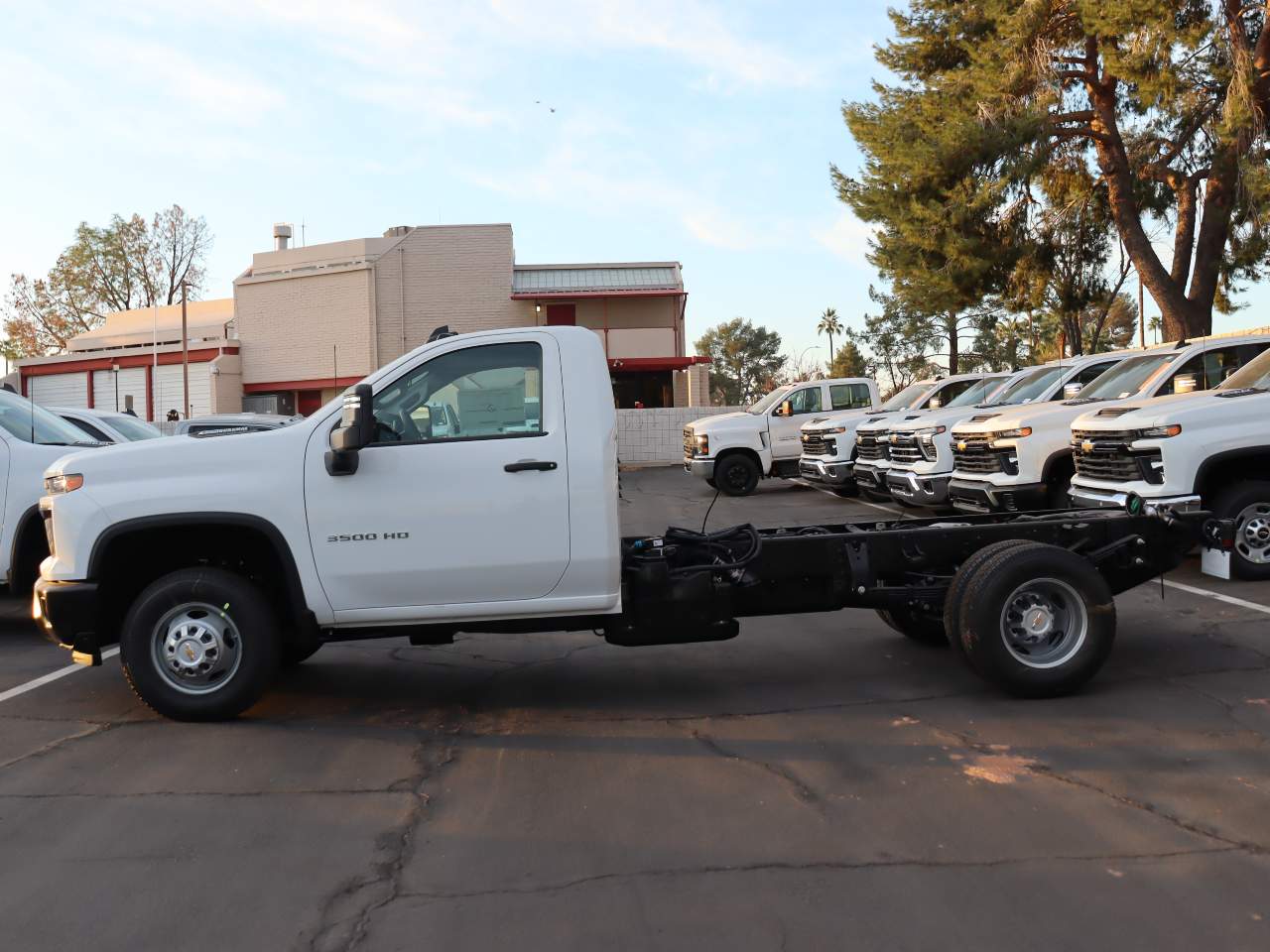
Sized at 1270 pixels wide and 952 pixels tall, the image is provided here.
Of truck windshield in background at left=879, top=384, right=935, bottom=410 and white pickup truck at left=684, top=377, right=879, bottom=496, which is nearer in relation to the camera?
truck windshield in background at left=879, top=384, right=935, bottom=410

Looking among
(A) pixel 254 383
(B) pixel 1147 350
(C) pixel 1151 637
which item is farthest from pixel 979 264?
(A) pixel 254 383

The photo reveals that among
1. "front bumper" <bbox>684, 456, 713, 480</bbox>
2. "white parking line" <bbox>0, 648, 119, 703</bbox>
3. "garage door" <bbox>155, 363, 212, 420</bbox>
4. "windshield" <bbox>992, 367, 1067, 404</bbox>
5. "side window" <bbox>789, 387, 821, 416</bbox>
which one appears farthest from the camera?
"garage door" <bbox>155, 363, 212, 420</bbox>

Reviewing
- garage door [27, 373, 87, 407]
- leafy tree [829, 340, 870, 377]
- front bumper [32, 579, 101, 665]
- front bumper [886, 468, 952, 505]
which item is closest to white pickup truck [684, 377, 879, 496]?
front bumper [886, 468, 952, 505]

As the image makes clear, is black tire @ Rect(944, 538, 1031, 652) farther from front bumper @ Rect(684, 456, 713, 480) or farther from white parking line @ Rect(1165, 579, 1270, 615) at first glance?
front bumper @ Rect(684, 456, 713, 480)

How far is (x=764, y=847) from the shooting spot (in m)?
4.10

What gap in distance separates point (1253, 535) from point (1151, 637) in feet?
7.86

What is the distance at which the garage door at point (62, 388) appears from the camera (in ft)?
141

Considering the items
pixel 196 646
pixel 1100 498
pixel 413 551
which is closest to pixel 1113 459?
pixel 1100 498

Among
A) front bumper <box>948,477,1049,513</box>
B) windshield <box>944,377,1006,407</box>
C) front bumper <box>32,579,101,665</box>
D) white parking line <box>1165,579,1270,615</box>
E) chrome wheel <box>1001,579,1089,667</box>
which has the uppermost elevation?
windshield <box>944,377,1006,407</box>

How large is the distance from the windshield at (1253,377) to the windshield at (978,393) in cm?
524

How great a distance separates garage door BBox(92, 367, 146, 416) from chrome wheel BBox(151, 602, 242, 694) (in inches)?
1568

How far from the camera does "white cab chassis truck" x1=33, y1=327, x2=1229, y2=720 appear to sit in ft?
18.8

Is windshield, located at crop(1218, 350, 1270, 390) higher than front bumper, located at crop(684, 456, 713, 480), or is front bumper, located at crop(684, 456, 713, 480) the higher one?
windshield, located at crop(1218, 350, 1270, 390)

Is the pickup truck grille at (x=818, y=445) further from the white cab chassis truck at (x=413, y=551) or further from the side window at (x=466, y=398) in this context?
the side window at (x=466, y=398)
